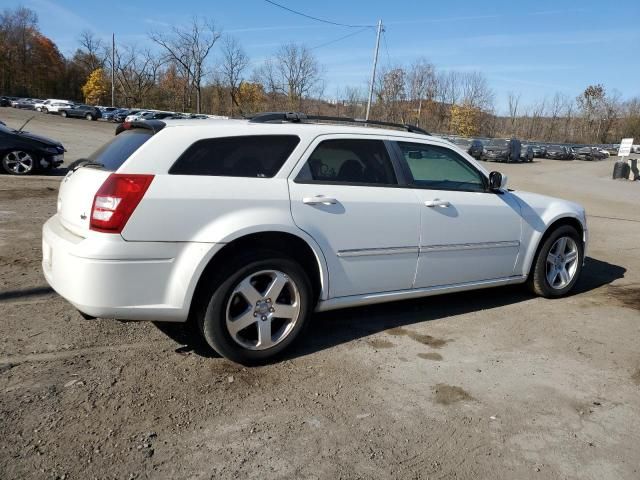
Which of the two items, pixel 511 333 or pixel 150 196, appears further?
pixel 511 333

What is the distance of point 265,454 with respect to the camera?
2.68m

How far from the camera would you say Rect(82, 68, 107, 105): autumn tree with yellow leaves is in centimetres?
8738

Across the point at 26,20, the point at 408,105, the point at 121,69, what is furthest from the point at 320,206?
the point at 26,20

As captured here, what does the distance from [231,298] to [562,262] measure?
149 inches

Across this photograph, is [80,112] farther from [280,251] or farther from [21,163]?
[280,251]

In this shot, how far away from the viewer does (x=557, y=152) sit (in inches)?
2410

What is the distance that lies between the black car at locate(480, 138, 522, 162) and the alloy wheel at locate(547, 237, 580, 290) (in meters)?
39.1

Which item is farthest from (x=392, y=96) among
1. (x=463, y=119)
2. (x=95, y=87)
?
(x=95, y=87)

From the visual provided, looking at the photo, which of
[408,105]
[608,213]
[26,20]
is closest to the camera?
[608,213]

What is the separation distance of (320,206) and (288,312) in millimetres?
777

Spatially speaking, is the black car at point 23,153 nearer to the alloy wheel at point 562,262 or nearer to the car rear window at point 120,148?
the car rear window at point 120,148

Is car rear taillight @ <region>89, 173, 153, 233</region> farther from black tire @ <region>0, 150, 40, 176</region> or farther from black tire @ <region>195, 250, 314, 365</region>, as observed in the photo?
black tire @ <region>0, 150, 40, 176</region>

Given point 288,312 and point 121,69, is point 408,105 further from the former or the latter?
point 288,312

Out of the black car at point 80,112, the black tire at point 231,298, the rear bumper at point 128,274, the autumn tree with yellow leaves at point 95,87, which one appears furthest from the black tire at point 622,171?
the autumn tree with yellow leaves at point 95,87
